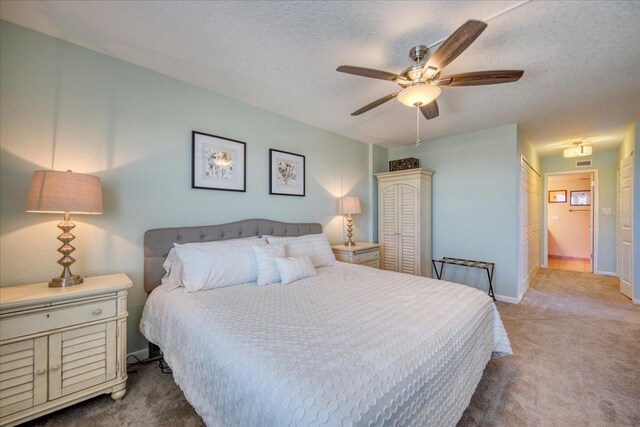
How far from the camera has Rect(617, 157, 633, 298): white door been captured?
3.67 metres

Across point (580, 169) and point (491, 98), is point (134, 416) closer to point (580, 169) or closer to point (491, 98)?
point (491, 98)

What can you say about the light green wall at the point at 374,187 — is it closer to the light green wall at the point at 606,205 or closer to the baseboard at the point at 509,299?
the baseboard at the point at 509,299

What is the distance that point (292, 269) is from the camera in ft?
7.32

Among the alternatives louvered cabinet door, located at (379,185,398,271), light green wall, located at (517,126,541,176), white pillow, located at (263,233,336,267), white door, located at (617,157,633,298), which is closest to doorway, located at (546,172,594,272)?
light green wall, located at (517,126,541,176)

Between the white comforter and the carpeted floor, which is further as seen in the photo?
the carpeted floor

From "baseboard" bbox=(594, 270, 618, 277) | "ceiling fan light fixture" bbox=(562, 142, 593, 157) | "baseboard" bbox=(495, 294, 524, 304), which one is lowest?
"baseboard" bbox=(495, 294, 524, 304)

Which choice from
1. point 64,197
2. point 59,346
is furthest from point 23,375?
point 64,197

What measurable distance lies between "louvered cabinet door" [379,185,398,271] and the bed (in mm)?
2092

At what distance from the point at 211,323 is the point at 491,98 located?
11.0 ft

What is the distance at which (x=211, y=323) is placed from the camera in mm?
1405

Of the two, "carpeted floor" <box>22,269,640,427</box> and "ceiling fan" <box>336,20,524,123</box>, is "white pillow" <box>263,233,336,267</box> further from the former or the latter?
"ceiling fan" <box>336,20,524,123</box>

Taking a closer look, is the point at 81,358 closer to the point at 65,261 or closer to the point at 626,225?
the point at 65,261

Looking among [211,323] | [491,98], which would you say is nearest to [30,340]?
[211,323]

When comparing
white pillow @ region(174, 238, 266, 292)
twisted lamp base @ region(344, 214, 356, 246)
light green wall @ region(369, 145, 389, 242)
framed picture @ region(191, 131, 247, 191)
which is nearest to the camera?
white pillow @ region(174, 238, 266, 292)
